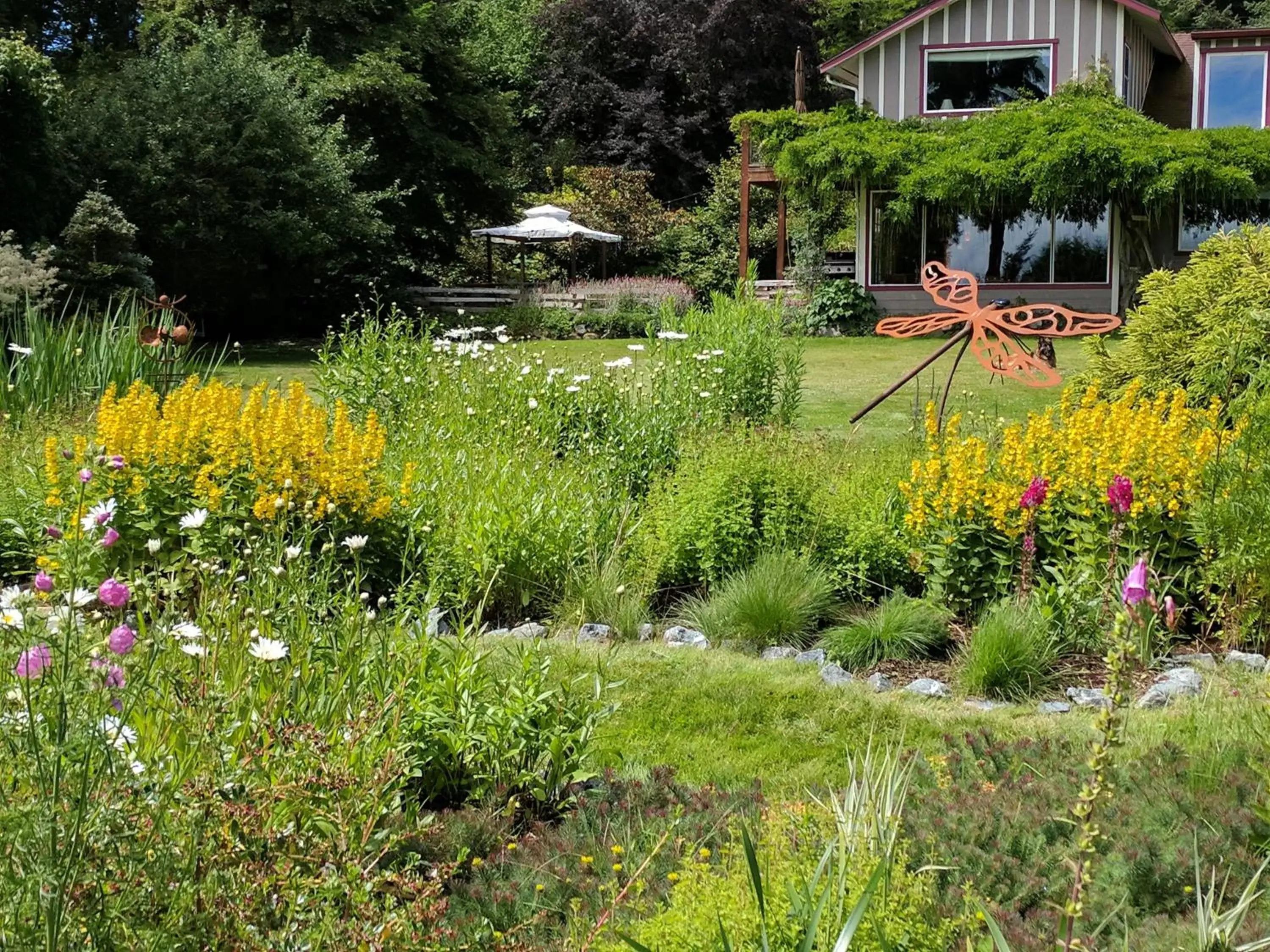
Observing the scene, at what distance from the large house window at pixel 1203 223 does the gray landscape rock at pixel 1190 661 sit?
17038 mm

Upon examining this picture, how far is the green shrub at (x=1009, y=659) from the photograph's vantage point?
449cm

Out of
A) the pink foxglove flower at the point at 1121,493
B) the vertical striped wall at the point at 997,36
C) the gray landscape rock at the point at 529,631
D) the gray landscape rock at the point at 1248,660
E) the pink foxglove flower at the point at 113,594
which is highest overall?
the vertical striped wall at the point at 997,36

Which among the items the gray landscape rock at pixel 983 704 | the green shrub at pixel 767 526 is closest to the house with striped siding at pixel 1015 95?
the green shrub at pixel 767 526

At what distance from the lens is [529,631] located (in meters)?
4.91

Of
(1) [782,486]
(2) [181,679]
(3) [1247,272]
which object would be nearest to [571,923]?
(2) [181,679]

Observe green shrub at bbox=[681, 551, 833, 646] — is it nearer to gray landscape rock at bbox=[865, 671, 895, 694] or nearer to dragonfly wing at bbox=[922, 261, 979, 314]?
gray landscape rock at bbox=[865, 671, 895, 694]

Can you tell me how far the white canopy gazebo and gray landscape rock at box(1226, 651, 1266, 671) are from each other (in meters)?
20.3

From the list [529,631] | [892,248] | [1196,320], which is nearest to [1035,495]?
[529,631]

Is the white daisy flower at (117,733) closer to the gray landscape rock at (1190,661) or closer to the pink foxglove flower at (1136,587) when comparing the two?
the pink foxglove flower at (1136,587)

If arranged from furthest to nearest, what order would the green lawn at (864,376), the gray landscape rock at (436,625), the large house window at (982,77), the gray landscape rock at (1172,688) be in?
the large house window at (982,77) < the green lawn at (864,376) < the gray landscape rock at (1172,688) < the gray landscape rock at (436,625)

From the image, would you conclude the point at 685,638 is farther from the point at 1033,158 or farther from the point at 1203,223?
the point at 1203,223

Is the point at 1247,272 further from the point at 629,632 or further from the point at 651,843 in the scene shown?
the point at 651,843

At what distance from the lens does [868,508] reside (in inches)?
218

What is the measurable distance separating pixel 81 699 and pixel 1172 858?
210cm
